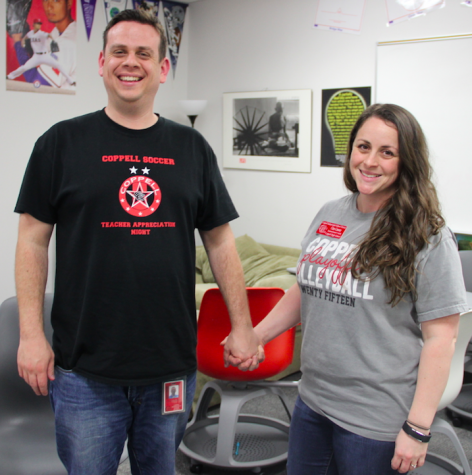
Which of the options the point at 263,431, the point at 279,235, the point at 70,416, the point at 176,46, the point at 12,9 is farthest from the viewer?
the point at 176,46

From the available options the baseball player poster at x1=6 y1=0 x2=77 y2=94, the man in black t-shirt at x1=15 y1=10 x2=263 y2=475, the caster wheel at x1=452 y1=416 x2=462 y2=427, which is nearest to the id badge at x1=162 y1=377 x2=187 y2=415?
the man in black t-shirt at x1=15 y1=10 x2=263 y2=475

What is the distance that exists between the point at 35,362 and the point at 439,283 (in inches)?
40.4

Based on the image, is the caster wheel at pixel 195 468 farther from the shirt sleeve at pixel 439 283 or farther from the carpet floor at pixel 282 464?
the shirt sleeve at pixel 439 283

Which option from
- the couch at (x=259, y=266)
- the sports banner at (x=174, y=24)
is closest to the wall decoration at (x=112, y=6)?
the sports banner at (x=174, y=24)

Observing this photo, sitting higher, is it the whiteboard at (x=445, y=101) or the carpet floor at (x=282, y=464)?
the whiteboard at (x=445, y=101)

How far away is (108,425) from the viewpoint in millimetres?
1381

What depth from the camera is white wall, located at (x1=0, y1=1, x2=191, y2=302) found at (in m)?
4.23

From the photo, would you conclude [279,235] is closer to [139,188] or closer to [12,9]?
[12,9]

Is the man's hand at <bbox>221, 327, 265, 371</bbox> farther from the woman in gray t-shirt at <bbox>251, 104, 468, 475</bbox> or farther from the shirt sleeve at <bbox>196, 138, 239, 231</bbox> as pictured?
the shirt sleeve at <bbox>196, 138, 239, 231</bbox>

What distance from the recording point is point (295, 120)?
15.7 feet

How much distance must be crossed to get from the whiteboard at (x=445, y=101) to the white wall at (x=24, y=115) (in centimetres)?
251

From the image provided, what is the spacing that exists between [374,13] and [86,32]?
94.4 inches

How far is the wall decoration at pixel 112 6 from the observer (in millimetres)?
4748

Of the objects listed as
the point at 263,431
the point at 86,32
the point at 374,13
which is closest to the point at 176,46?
the point at 86,32
